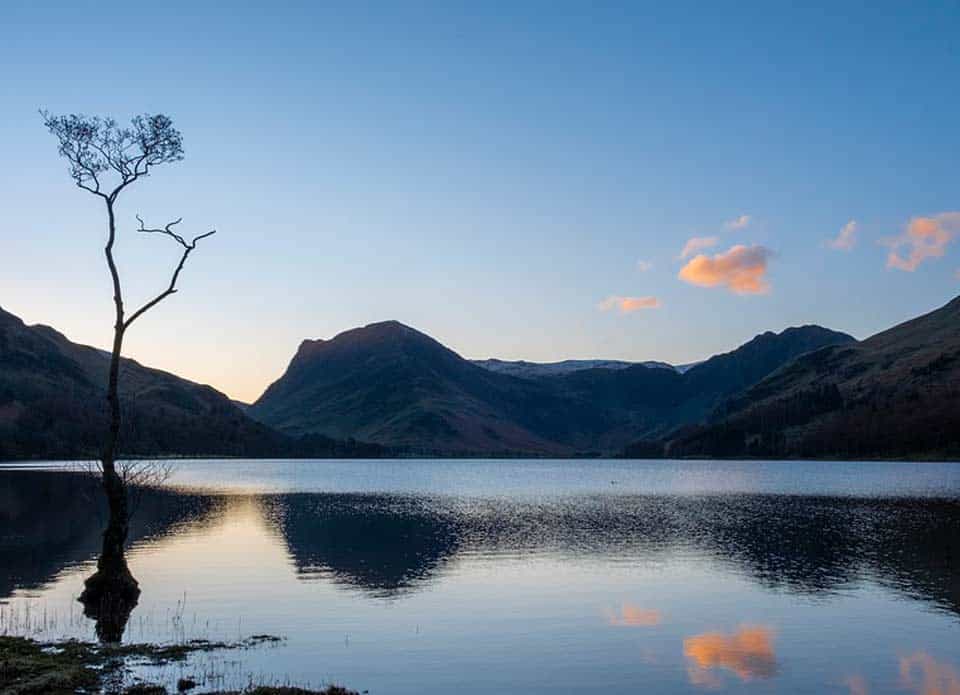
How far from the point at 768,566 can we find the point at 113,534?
4855 centimetres

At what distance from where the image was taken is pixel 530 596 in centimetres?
5331

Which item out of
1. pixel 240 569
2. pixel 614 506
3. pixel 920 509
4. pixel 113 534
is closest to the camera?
pixel 113 534

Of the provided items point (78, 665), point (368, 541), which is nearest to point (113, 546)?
point (78, 665)

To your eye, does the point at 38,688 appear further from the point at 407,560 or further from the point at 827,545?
the point at 827,545

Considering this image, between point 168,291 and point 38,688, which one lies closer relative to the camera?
point 38,688

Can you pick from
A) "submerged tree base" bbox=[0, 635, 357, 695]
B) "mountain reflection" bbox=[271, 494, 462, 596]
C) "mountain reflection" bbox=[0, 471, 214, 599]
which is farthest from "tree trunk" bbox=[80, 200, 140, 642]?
"mountain reflection" bbox=[271, 494, 462, 596]

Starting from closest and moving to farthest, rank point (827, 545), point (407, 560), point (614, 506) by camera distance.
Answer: point (407, 560), point (827, 545), point (614, 506)

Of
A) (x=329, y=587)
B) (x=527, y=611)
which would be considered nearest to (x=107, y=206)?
(x=329, y=587)

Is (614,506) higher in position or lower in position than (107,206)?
lower

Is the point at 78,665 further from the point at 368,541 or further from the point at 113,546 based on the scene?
the point at 368,541

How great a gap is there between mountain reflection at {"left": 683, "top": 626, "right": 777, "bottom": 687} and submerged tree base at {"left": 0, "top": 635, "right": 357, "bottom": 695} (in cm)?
1476

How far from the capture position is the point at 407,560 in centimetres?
6994

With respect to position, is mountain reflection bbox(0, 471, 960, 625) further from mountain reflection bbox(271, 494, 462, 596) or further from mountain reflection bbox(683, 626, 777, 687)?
mountain reflection bbox(683, 626, 777, 687)

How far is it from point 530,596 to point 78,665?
2858 centimetres
